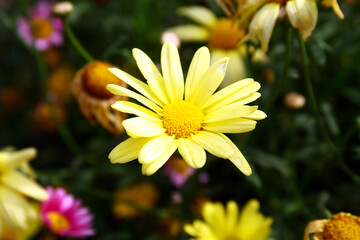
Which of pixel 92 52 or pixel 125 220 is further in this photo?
pixel 92 52

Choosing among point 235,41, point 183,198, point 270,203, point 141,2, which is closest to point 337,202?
point 270,203

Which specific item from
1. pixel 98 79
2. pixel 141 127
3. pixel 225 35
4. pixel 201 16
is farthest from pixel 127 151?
pixel 201 16

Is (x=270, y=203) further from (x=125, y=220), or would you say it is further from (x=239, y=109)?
(x=239, y=109)

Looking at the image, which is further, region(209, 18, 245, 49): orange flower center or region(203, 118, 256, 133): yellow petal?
region(209, 18, 245, 49): orange flower center

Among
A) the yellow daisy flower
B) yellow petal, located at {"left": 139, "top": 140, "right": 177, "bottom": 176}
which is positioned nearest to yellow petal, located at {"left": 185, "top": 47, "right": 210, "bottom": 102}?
the yellow daisy flower

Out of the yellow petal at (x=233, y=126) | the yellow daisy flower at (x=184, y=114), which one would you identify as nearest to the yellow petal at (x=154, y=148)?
the yellow daisy flower at (x=184, y=114)

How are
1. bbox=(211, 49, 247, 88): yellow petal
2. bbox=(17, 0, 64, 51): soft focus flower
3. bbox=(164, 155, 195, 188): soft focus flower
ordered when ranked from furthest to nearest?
bbox=(17, 0, 64, 51): soft focus flower < bbox=(164, 155, 195, 188): soft focus flower < bbox=(211, 49, 247, 88): yellow petal

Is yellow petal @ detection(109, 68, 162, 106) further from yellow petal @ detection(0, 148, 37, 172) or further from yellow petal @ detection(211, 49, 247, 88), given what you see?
yellow petal @ detection(211, 49, 247, 88)
